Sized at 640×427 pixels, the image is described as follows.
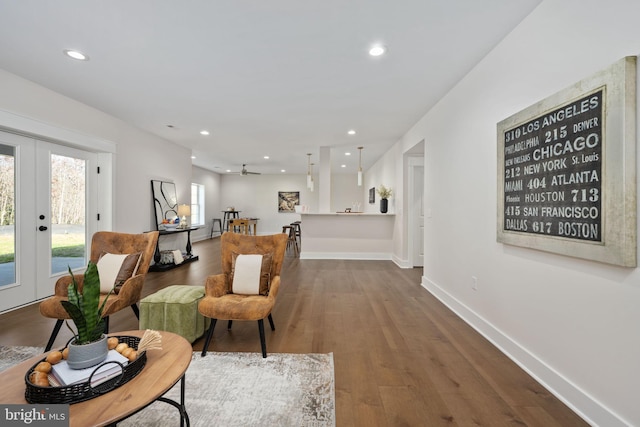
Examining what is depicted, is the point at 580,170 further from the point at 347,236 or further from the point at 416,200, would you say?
the point at 347,236

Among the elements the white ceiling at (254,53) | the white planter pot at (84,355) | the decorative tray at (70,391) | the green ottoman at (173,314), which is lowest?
the green ottoman at (173,314)

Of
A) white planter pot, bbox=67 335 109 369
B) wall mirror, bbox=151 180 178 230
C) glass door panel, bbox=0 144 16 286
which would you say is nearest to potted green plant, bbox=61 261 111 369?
white planter pot, bbox=67 335 109 369

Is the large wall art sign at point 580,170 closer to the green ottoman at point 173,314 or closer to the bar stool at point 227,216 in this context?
the green ottoman at point 173,314

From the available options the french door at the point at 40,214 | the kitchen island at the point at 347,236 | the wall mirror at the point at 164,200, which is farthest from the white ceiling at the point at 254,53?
the kitchen island at the point at 347,236

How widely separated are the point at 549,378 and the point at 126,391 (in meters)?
2.36

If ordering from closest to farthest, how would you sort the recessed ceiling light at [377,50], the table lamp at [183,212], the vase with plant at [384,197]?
the recessed ceiling light at [377,50]
the table lamp at [183,212]
the vase with plant at [384,197]

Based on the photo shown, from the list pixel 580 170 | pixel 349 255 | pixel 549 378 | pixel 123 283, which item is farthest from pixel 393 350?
pixel 349 255

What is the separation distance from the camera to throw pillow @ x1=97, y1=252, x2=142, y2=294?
8.16ft

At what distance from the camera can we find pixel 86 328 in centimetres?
119

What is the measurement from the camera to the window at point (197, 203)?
31.1 ft

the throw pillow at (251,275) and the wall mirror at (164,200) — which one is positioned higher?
the wall mirror at (164,200)

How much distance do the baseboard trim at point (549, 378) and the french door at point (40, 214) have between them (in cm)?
496

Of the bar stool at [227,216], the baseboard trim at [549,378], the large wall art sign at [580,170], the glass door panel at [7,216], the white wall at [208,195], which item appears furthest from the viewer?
the bar stool at [227,216]

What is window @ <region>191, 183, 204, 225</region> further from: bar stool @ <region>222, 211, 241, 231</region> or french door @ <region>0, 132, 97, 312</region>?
french door @ <region>0, 132, 97, 312</region>
